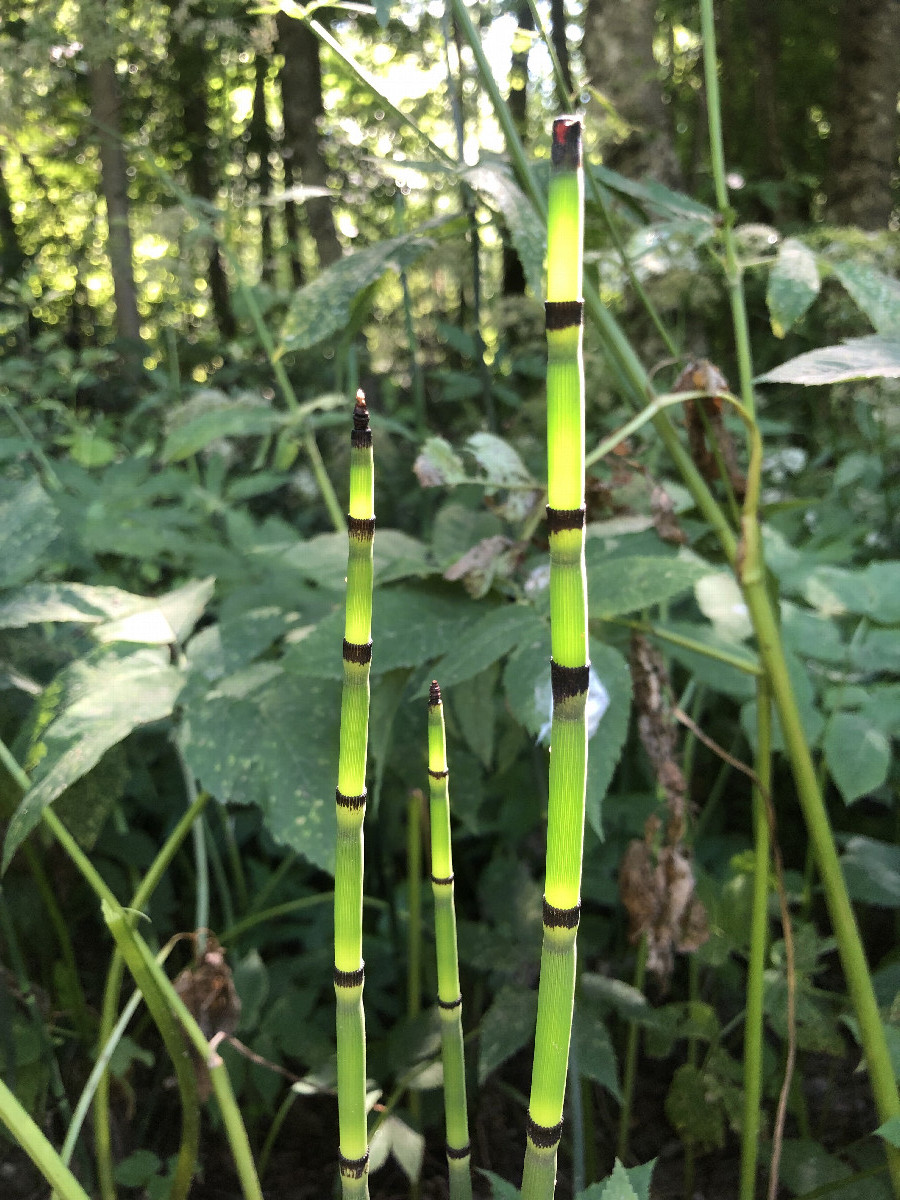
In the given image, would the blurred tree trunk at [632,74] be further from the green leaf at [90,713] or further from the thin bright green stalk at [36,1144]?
the thin bright green stalk at [36,1144]

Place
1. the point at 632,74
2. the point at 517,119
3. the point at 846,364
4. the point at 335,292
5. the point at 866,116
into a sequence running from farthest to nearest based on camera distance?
the point at 517,119 → the point at 866,116 → the point at 632,74 → the point at 335,292 → the point at 846,364

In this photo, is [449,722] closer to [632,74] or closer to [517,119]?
[632,74]

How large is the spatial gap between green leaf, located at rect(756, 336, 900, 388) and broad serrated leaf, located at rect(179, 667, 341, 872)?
0.56 m

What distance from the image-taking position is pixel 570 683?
42 cm

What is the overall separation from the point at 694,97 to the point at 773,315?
1098 cm

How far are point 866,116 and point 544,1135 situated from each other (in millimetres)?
6498

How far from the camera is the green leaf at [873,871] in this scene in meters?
1.18

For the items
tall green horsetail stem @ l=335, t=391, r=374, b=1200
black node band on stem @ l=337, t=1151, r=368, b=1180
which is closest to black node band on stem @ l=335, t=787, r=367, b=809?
tall green horsetail stem @ l=335, t=391, r=374, b=1200

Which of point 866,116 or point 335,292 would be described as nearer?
point 335,292

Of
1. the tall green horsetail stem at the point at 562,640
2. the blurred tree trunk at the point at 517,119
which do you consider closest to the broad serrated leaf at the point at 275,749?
the tall green horsetail stem at the point at 562,640

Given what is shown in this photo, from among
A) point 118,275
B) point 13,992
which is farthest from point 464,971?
point 118,275

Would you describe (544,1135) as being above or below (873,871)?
above

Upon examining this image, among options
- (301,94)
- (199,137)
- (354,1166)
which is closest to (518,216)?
(354,1166)

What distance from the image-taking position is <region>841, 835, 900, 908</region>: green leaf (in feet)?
3.86
